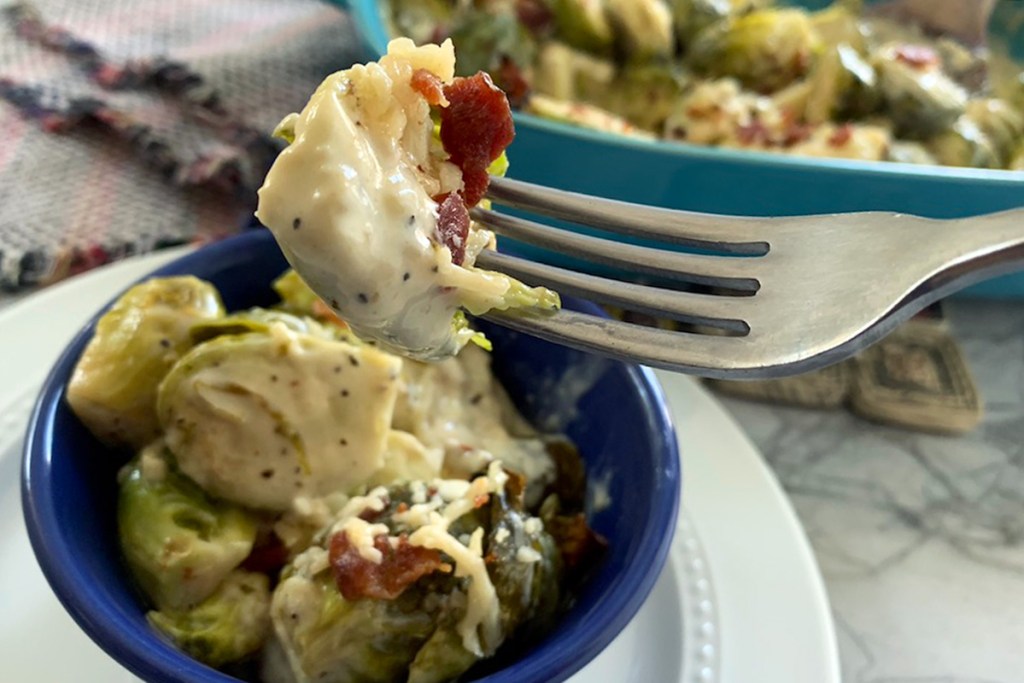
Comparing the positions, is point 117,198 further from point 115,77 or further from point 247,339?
point 247,339

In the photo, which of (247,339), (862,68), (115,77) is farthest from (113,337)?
(862,68)

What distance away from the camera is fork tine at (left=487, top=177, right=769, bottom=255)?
720 millimetres

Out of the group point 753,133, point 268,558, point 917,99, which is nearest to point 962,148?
point 917,99

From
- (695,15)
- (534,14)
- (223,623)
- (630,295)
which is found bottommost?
(223,623)

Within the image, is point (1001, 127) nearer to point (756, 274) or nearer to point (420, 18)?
point (420, 18)

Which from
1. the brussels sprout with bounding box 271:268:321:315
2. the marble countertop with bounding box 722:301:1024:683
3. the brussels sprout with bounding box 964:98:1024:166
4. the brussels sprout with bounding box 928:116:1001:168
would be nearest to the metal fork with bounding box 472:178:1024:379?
the brussels sprout with bounding box 271:268:321:315

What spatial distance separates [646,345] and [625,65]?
1115 millimetres

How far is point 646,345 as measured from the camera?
69 centimetres

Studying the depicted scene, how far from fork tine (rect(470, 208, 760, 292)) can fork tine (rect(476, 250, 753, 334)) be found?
0.05 ft

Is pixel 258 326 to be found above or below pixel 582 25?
below

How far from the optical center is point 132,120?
1.62 m

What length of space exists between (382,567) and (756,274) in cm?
38

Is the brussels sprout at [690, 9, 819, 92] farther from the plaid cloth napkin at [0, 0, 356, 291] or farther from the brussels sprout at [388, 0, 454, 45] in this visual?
the plaid cloth napkin at [0, 0, 356, 291]

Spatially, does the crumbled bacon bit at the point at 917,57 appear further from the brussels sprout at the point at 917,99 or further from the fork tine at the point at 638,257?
the fork tine at the point at 638,257
